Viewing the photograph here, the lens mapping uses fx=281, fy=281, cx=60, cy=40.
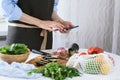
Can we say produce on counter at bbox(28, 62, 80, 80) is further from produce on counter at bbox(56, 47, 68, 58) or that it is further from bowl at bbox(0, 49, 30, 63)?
produce on counter at bbox(56, 47, 68, 58)

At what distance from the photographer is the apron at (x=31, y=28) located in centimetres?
182

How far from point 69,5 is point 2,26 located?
60cm

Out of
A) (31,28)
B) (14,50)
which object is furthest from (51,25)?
(14,50)

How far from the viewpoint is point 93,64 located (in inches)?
51.1

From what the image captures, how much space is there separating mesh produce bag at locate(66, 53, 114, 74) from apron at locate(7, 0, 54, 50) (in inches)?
23.0

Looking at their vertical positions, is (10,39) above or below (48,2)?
below

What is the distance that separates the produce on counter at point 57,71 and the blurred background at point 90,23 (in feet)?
3.36

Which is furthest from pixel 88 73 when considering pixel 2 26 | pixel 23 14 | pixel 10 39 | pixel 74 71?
pixel 2 26

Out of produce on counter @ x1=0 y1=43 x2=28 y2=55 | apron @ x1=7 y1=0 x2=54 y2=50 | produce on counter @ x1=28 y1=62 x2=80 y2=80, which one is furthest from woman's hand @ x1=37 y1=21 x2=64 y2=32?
produce on counter @ x1=28 y1=62 x2=80 y2=80

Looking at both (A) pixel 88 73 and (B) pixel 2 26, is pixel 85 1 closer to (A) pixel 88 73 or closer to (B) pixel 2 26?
(B) pixel 2 26

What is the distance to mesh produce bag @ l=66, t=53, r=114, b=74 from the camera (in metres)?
1.30

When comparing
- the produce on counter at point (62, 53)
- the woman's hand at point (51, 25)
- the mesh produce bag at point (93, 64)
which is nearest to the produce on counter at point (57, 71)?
the mesh produce bag at point (93, 64)

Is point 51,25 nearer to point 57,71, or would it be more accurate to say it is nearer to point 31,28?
point 31,28

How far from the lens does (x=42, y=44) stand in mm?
1890
